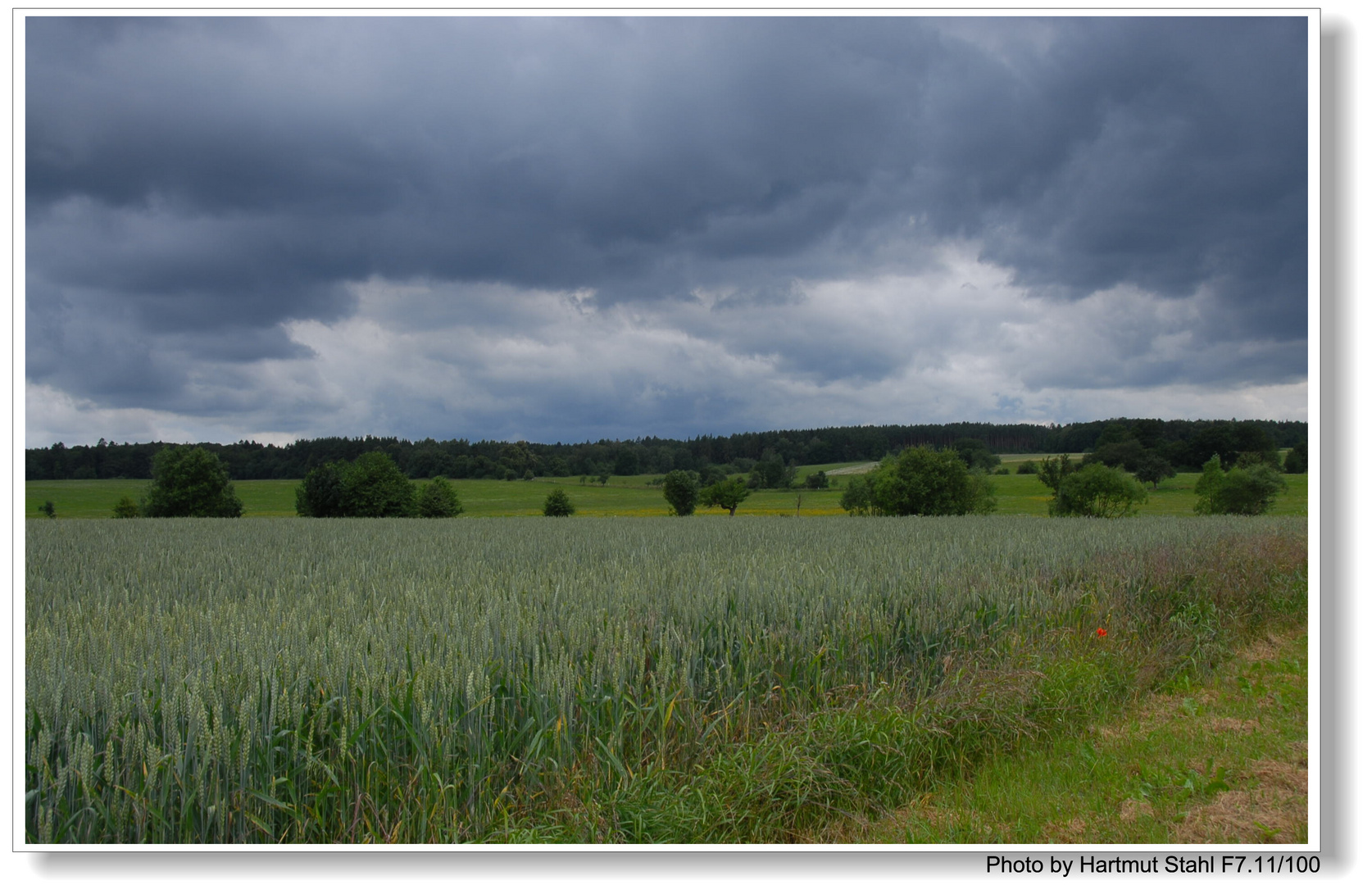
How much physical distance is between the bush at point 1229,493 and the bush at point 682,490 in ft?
138

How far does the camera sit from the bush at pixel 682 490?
222 feet

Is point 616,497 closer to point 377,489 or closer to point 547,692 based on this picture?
point 377,489

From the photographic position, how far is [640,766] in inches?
156

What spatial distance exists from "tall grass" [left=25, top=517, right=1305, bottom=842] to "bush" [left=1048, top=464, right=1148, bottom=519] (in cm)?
3604

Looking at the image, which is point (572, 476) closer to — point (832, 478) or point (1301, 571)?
point (832, 478)

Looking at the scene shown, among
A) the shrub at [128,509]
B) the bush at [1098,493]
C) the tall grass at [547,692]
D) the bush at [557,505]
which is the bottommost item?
the bush at [557,505]

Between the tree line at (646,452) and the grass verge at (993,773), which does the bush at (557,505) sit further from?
the grass verge at (993,773)

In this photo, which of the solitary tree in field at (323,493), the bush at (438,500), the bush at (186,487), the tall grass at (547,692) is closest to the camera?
the tall grass at (547,692)

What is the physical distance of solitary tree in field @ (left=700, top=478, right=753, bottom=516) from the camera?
6888cm

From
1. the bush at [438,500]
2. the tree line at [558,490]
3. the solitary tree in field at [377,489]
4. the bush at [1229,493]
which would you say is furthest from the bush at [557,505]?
the bush at [1229,493]

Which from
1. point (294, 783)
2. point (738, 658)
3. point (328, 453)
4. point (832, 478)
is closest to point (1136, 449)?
point (738, 658)

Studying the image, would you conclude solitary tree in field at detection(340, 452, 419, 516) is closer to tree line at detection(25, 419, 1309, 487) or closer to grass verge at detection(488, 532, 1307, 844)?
tree line at detection(25, 419, 1309, 487)

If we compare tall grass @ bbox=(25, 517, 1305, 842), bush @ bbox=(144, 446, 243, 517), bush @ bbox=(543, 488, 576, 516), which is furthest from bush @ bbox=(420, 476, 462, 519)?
tall grass @ bbox=(25, 517, 1305, 842)

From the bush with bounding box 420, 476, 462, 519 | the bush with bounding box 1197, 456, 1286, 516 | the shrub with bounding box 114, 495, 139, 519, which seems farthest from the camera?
the bush with bounding box 420, 476, 462, 519
